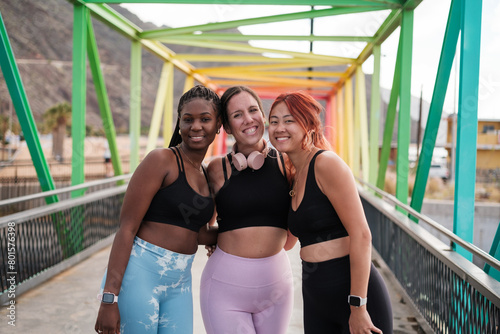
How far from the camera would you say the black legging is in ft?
6.13

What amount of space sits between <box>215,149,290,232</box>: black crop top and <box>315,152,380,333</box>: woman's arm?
338 mm

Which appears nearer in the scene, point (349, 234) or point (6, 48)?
point (349, 234)

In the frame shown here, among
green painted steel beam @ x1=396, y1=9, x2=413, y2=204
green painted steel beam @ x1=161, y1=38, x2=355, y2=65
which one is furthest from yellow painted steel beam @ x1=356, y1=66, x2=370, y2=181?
green painted steel beam @ x1=396, y1=9, x2=413, y2=204

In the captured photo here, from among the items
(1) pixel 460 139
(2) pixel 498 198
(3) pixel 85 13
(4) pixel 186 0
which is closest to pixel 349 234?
(1) pixel 460 139

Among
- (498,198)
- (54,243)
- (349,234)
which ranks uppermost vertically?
(349,234)

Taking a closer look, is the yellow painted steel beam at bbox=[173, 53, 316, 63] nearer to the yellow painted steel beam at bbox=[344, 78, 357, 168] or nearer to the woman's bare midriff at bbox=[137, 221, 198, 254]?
the yellow painted steel beam at bbox=[344, 78, 357, 168]

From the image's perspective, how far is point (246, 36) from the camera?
7512mm

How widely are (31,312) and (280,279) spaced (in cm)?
276

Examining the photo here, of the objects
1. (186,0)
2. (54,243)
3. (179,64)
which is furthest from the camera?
(179,64)

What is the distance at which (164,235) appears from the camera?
6.49ft

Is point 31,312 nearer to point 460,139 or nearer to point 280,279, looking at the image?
point 280,279

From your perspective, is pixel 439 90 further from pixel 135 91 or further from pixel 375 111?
pixel 135 91

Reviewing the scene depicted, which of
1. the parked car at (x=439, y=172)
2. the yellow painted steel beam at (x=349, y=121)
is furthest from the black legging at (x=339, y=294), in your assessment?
the parked car at (x=439, y=172)

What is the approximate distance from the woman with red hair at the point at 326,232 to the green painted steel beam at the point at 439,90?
206 cm
